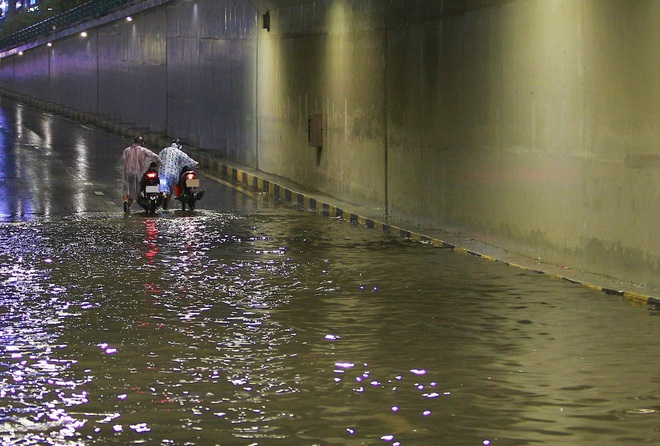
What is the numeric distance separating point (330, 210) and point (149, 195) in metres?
2.95

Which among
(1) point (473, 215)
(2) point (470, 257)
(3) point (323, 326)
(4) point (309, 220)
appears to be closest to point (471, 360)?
(3) point (323, 326)

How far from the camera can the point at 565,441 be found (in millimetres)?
7215

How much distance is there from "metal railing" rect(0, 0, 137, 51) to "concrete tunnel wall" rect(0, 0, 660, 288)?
20.1 metres

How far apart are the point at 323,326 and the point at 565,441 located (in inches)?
164

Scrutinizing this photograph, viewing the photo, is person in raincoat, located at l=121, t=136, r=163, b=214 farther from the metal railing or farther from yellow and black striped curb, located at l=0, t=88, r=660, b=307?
the metal railing

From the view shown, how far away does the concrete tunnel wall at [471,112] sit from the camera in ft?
44.6

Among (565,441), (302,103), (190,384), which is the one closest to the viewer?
(565,441)

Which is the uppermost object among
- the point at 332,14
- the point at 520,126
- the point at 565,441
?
the point at 332,14

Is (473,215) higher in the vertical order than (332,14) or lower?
lower

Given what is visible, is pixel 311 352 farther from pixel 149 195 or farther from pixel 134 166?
pixel 134 166

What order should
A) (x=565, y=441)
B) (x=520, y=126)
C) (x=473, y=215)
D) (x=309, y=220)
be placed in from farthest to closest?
(x=309, y=220), (x=473, y=215), (x=520, y=126), (x=565, y=441)

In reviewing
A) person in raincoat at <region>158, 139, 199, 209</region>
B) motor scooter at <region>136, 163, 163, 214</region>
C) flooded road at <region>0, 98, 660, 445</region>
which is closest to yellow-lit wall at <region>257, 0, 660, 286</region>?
flooded road at <region>0, 98, 660, 445</region>

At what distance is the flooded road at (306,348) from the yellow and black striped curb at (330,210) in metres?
0.20

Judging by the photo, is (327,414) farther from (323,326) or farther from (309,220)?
(309,220)
